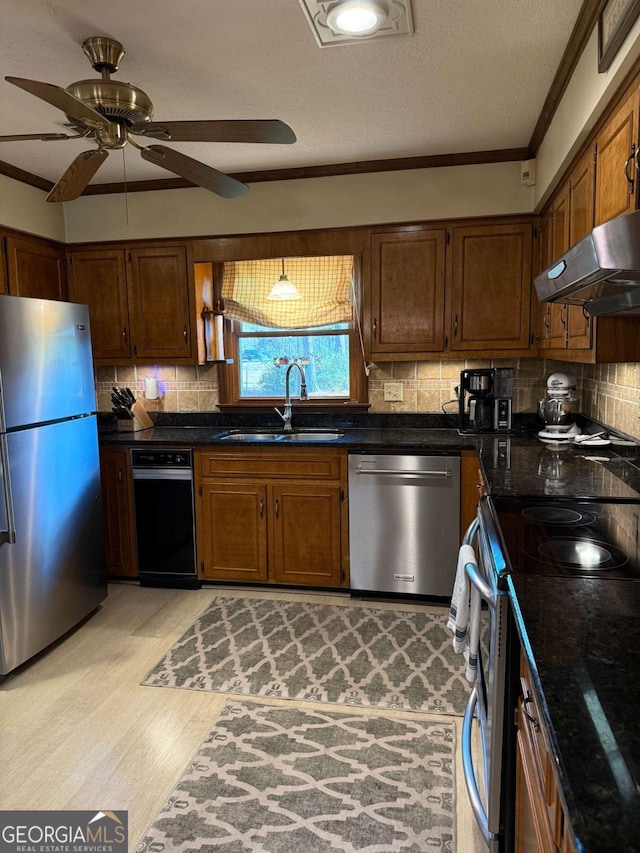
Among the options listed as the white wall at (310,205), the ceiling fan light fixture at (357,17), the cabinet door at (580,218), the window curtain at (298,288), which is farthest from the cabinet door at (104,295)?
the cabinet door at (580,218)

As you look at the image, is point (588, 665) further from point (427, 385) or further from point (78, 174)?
point (427, 385)

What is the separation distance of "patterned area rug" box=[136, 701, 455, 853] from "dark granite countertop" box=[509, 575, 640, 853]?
0.96 m

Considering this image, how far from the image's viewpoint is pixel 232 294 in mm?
3877

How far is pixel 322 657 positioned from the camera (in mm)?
2668

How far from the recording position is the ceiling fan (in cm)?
182

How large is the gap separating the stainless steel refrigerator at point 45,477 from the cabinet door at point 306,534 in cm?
102

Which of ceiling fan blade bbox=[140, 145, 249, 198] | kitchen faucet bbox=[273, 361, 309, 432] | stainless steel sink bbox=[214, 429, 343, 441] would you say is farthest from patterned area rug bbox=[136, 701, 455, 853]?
ceiling fan blade bbox=[140, 145, 249, 198]

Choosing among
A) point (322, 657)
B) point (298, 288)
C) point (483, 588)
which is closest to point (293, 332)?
point (298, 288)

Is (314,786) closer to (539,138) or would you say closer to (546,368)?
(546,368)

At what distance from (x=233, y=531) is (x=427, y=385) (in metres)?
1.55

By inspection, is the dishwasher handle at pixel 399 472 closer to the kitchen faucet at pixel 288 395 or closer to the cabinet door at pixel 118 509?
the kitchen faucet at pixel 288 395

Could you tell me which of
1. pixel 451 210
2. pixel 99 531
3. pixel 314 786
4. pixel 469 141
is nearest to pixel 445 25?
pixel 469 141

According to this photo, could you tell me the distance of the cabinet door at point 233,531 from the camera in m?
3.39

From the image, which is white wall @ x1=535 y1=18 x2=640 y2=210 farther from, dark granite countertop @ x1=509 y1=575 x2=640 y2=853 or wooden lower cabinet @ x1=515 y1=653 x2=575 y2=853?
wooden lower cabinet @ x1=515 y1=653 x2=575 y2=853
